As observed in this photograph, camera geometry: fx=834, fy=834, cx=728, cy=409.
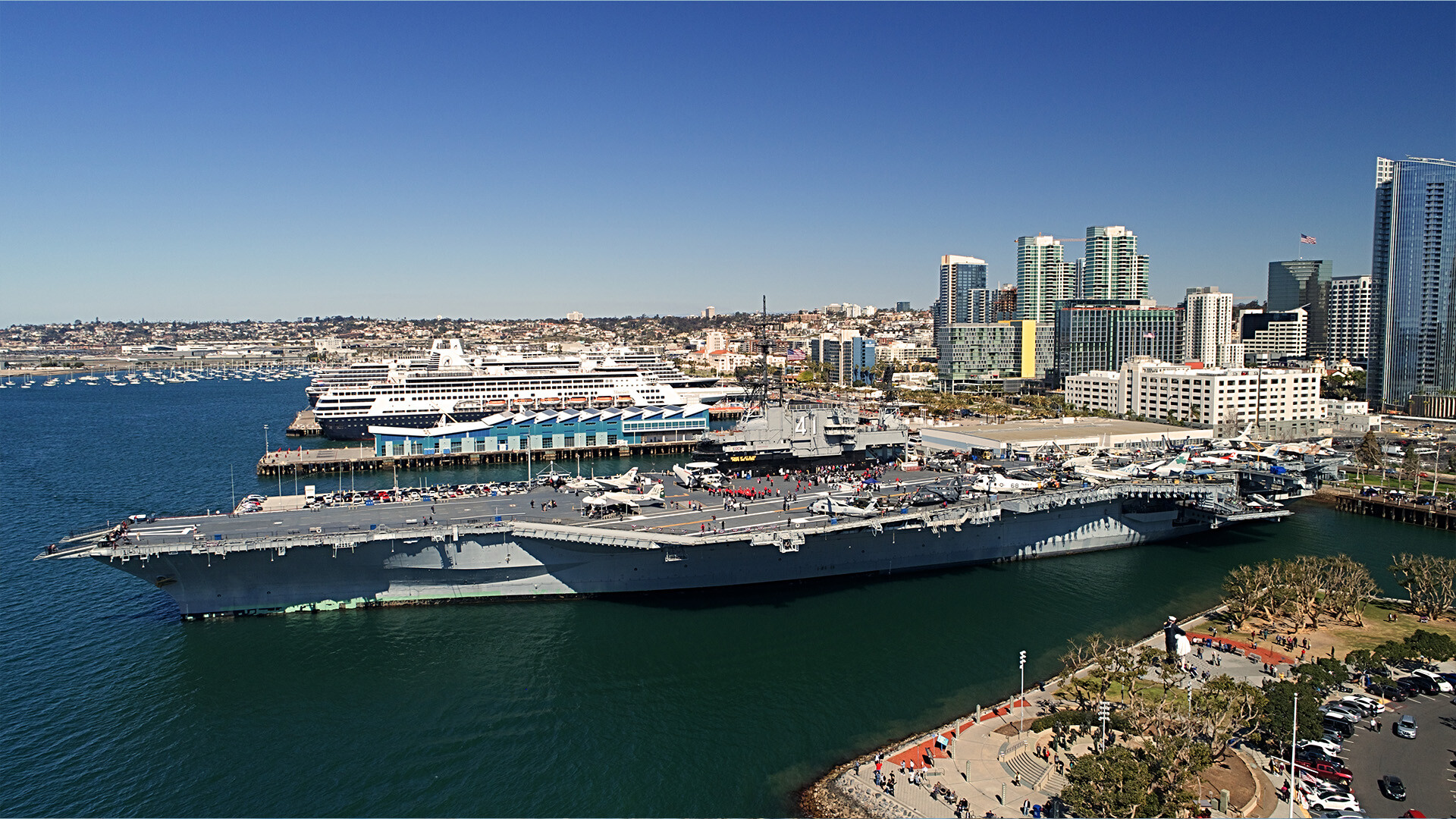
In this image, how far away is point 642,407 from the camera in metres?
65.0

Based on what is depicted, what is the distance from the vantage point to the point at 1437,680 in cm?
1891

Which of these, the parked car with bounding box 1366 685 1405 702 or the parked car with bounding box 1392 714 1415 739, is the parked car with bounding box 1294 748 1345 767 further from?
the parked car with bounding box 1366 685 1405 702

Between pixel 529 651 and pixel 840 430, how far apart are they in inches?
706

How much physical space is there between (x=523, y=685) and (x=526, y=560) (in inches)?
218

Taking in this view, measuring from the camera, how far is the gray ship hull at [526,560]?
77.9ft

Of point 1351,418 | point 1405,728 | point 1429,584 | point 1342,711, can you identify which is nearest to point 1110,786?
point 1342,711

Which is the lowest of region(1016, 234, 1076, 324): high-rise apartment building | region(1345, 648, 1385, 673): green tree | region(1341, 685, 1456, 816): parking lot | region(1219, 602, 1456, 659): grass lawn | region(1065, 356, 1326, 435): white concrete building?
region(1219, 602, 1456, 659): grass lawn

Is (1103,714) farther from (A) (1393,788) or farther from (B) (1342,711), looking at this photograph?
(B) (1342,711)

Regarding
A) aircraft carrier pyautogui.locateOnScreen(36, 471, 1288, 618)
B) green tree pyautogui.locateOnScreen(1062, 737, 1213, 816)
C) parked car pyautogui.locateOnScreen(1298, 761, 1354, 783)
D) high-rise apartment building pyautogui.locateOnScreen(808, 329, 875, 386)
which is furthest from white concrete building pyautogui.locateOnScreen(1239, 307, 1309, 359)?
green tree pyautogui.locateOnScreen(1062, 737, 1213, 816)

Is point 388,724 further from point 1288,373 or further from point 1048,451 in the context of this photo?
point 1288,373

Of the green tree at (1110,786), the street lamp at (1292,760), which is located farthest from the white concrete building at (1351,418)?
the green tree at (1110,786)

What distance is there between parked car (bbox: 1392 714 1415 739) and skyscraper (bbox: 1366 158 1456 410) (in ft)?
227

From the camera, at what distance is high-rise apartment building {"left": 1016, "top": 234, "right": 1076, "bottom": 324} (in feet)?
435

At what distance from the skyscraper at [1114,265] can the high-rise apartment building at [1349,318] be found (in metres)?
24.2
